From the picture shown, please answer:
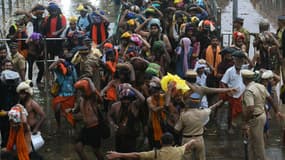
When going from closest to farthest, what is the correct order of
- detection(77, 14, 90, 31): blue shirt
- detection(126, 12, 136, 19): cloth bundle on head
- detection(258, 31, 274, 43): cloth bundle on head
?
1. detection(258, 31, 274, 43): cloth bundle on head
2. detection(77, 14, 90, 31): blue shirt
3. detection(126, 12, 136, 19): cloth bundle on head

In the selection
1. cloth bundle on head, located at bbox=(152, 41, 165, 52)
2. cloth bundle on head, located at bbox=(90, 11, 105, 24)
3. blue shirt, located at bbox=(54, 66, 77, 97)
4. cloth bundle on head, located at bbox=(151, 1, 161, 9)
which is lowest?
blue shirt, located at bbox=(54, 66, 77, 97)

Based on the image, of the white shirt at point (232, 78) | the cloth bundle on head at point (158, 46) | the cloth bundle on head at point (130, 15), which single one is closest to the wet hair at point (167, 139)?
the white shirt at point (232, 78)

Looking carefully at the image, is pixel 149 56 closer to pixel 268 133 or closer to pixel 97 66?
pixel 97 66

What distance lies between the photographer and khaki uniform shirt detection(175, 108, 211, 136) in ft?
29.3

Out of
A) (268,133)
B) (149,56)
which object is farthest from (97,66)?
(268,133)

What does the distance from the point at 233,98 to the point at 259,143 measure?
1.92 meters

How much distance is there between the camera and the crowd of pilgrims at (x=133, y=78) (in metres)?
9.69

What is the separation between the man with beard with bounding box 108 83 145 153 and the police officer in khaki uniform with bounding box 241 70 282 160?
1.59 metres

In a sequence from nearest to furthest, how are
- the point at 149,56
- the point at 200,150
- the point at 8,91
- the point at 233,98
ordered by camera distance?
1. the point at 200,150
2. the point at 8,91
3. the point at 233,98
4. the point at 149,56

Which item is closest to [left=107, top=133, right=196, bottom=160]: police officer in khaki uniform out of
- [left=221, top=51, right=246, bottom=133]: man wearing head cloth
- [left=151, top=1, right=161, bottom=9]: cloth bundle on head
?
[left=221, top=51, right=246, bottom=133]: man wearing head cloth

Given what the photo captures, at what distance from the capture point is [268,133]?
1198 centimetres

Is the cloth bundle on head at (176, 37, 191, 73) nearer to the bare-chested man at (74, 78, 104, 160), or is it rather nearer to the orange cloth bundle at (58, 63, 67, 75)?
the orange cloth bundle at (58, 63, 67, 75)

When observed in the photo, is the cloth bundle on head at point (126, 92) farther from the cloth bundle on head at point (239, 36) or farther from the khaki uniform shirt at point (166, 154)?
the cloth bundle on head at point (239, 36)

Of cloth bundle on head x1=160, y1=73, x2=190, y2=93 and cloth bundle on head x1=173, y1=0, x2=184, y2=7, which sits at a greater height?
cloth bundle on head x1=173, y1=0, x2=184, y2=7
